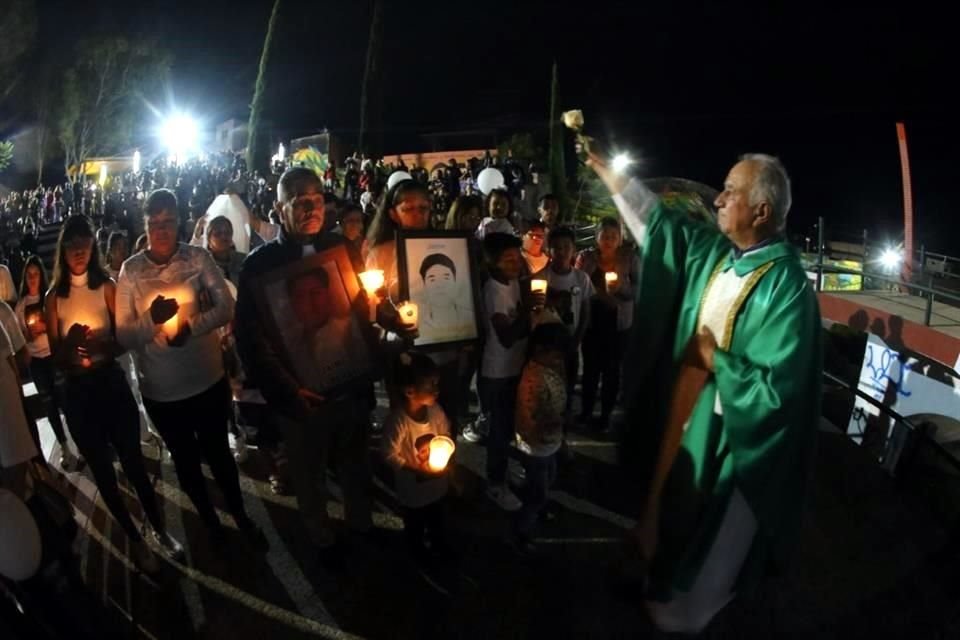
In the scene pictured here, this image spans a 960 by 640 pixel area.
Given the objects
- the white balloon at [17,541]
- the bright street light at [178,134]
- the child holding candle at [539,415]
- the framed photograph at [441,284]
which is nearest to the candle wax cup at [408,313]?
the framed photograph at [441,284]

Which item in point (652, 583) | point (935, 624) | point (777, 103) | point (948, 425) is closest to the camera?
point (652, 583)

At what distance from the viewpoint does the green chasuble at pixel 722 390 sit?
2.54 metres

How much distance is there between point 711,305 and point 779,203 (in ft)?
1.69

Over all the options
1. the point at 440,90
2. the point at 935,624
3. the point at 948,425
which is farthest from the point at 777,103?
the point at 935,624

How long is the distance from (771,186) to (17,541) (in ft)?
10.8

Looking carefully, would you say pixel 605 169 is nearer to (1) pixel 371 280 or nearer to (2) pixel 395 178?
(1) pixel 371 280

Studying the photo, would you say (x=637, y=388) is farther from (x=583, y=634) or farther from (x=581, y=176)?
(x=581, y=176)

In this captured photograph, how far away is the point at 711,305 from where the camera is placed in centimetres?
287

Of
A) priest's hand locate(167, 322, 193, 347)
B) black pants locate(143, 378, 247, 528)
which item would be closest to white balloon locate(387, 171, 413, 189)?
priest's hand locate(167, 322, 193, 347)

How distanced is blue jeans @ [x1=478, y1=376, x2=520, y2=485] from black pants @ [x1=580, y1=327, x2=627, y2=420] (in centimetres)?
151

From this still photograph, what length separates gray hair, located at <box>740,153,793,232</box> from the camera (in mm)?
2627

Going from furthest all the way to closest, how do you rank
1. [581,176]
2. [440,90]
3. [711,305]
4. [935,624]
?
[440,90], [581,176], [935,624], [711,305]

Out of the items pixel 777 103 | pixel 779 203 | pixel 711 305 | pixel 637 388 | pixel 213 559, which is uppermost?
pixel 777 103

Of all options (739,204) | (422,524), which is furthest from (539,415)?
(739,204)
